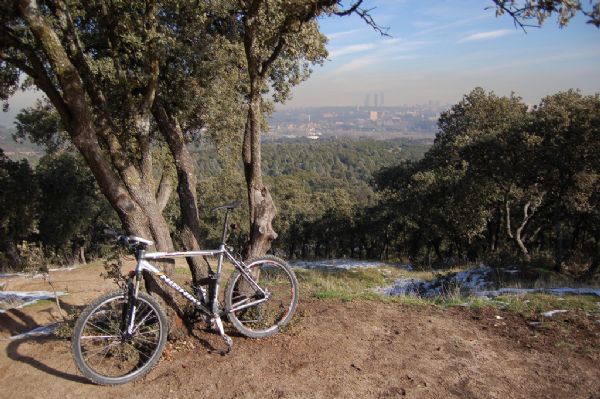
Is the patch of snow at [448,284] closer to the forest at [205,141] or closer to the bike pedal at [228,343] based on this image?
the forest at [205,141]

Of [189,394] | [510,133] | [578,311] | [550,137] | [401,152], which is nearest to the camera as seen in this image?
[189,394]

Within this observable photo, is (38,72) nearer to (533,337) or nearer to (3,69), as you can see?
(3,69)

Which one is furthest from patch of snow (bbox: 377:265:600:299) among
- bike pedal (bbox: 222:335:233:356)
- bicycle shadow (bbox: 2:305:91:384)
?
bicycle shadow (bbox: 2:305:91:384)

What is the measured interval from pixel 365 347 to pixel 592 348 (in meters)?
2.65

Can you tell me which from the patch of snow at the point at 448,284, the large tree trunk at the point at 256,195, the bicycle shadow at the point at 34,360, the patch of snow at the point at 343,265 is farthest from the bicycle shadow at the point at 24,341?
the patch of snow at the point at 343,265

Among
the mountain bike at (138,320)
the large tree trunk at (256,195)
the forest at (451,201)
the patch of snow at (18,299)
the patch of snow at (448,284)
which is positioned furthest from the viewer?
the forest at (451,201)

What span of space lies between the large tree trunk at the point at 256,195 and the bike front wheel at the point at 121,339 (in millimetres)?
1565

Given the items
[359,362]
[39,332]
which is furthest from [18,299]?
[359,362]

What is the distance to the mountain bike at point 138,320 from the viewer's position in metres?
4.23

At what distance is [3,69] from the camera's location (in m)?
6.68

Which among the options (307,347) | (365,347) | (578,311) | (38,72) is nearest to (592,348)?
(578,311)

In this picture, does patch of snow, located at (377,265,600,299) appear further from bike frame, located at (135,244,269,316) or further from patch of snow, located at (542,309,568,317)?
bike frame, located at (135,244,269,316)

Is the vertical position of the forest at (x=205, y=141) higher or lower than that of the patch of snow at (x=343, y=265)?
higher

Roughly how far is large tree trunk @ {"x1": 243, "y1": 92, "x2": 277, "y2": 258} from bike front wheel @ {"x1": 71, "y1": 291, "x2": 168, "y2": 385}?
1565mm
